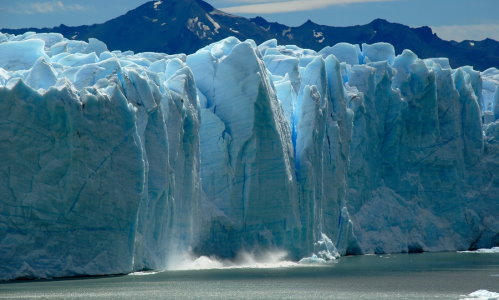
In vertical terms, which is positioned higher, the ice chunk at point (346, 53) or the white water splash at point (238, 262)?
the ice chunk at point (346, 53)

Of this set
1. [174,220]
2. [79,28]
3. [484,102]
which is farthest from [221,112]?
[79,28]

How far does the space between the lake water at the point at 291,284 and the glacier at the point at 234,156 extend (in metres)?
1.19

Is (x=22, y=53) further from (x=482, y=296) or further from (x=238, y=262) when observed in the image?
(x=482, y=296)

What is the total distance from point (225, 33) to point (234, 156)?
171 ft

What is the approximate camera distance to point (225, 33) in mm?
83062

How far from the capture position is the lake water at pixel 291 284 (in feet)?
77.2

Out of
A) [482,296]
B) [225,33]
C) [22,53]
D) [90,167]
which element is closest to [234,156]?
[90,167]

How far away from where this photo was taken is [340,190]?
36844mm

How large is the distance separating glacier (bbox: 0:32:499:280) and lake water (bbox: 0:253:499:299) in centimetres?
119

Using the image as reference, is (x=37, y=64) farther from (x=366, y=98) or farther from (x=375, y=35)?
(x=375, y=35)

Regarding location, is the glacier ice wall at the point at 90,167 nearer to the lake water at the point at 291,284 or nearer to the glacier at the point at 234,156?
the glacier at the point at 234,156

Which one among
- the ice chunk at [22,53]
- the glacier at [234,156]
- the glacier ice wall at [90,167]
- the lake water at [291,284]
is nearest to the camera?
the lake water at [291,284]

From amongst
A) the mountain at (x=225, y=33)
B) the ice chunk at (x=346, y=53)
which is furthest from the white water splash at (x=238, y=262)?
the mountain at (x=225, y=33)

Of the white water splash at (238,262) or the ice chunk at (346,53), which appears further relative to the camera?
the ice chunk at (346,53)
